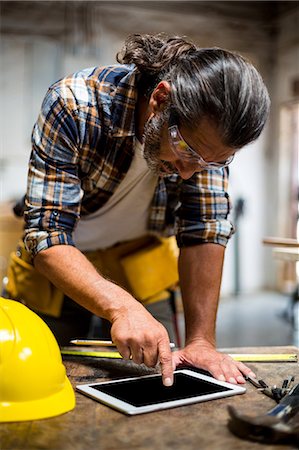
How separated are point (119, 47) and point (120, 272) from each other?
16.8 feet

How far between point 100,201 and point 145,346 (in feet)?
2.16

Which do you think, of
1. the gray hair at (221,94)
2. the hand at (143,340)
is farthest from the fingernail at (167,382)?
the gray hair at (221,94)

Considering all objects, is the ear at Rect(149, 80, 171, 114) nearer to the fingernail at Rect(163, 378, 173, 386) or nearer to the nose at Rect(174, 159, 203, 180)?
the nose at Rect(174, 159, 203, 180)

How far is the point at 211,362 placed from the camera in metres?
1.54

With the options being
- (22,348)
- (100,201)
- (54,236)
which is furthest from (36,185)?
(22,348)

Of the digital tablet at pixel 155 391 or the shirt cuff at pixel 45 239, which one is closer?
the digital tablet at pixel 155 391

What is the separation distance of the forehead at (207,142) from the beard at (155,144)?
9cm

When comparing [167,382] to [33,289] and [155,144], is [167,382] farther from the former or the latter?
[33,289]

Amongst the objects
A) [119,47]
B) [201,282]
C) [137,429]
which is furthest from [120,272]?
[119,47]

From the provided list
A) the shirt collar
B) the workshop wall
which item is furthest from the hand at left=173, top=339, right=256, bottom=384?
the workshop wall

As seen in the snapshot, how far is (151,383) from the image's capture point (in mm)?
1392

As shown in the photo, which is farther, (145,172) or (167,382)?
(145,172)

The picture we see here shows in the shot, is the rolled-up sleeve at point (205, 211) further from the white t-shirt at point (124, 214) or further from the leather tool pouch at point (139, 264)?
the leather tool pouch at point (139, 264)

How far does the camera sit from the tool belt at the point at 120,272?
6.70ft
